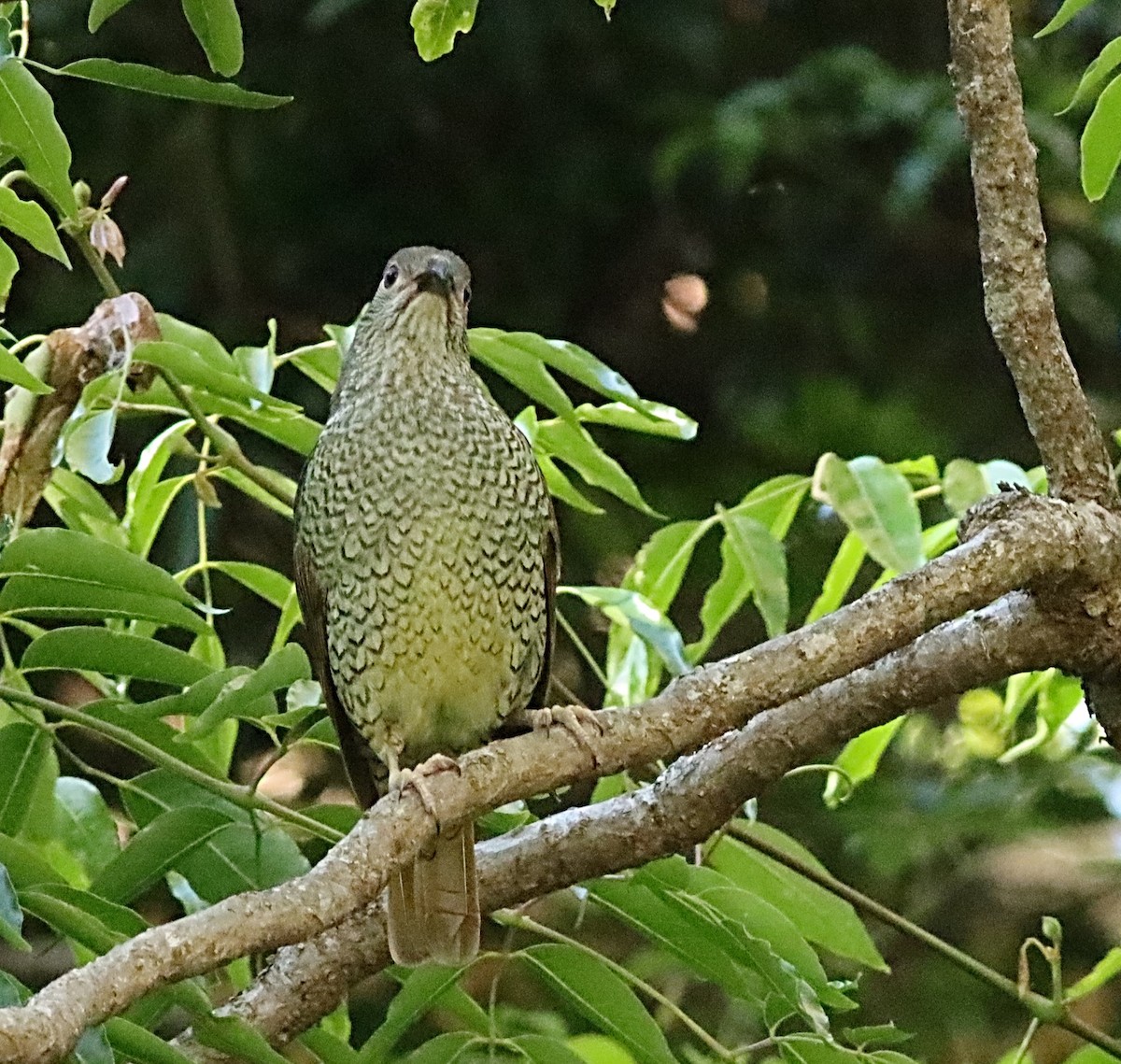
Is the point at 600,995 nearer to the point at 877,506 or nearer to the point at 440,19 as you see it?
the point at 877,506

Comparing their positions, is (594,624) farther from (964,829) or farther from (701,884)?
(701,884)

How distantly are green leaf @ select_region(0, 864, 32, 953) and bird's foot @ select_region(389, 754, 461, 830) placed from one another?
13.1 inches

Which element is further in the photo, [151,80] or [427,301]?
[427,301]

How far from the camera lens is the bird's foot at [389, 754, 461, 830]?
1.52 m

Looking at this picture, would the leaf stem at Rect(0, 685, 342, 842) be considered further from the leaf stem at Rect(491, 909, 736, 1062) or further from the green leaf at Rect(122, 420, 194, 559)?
the green leaf at Rect(122, 420, 194, 559)

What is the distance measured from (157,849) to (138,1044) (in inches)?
13.5

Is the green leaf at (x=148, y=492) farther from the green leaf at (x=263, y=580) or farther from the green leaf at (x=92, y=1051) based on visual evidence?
the green leaf at (x=92, y=1051)

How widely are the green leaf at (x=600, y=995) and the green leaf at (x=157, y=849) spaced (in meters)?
0.35

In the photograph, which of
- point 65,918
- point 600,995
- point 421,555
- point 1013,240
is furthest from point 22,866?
point 1013,240

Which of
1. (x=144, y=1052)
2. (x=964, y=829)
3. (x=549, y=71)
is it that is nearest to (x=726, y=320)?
(x=549, y=71)

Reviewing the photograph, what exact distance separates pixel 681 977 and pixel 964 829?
0.69 m

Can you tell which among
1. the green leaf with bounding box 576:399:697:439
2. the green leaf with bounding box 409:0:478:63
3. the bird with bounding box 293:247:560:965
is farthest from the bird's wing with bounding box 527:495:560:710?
the green leaf with bounding box 409:0:478:63

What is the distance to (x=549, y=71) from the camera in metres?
4.39

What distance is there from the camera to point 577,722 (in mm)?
1847
